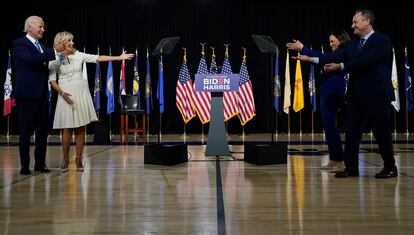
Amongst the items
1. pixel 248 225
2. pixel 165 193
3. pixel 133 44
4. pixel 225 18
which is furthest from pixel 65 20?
pixel 248 225

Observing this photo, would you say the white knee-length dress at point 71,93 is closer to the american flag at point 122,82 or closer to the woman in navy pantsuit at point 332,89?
the woman in navy pantsuit at point 332,89

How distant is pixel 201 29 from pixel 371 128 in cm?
815

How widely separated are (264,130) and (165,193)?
27.6ft

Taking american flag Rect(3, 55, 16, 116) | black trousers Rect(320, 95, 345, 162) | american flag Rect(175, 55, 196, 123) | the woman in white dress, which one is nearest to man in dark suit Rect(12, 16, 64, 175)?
the woman in white dress

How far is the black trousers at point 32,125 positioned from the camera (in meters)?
3.96

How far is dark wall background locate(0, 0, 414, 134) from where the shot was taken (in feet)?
36.7

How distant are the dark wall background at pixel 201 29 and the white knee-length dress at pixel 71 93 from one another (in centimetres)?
690

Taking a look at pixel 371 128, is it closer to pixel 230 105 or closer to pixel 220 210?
pixel 220 210

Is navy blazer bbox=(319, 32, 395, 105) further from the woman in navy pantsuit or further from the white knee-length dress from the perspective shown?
the white knee-length dress

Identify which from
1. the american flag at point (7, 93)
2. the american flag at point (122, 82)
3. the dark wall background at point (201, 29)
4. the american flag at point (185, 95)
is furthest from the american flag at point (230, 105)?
the american flag at point (7, 93)

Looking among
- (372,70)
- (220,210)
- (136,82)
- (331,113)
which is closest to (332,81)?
(331,113)

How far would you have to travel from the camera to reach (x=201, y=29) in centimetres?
1134

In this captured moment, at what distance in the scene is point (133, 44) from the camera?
11.2 meters

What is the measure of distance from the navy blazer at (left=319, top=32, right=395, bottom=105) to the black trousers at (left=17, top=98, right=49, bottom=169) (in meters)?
2.66
